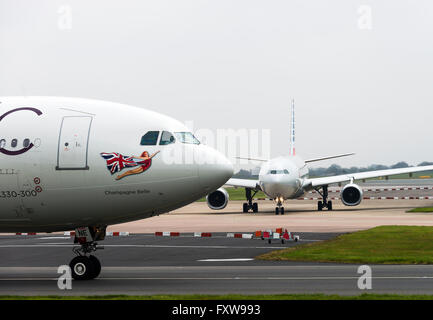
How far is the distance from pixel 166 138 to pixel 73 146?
2.44 metres

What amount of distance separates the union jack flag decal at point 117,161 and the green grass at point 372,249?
9256mm

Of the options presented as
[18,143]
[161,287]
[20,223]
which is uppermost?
[18,143]

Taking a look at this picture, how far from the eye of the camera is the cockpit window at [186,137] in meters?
20.7

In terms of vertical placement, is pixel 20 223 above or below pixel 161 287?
above

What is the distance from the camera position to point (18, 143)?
2058 centimetres

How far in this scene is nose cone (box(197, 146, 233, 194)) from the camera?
20.2 meters

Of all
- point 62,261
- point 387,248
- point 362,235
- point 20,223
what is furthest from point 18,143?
point 362,235

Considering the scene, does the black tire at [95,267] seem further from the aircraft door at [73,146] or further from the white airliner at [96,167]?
the aircraft door at [73,146]

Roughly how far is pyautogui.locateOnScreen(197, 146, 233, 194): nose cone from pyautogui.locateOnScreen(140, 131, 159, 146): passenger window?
1.19 m

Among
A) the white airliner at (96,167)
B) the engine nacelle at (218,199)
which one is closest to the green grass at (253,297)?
the white airliner at (96,167)

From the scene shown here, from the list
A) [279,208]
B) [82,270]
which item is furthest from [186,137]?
[279,208]

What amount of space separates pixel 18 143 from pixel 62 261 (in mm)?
9270
